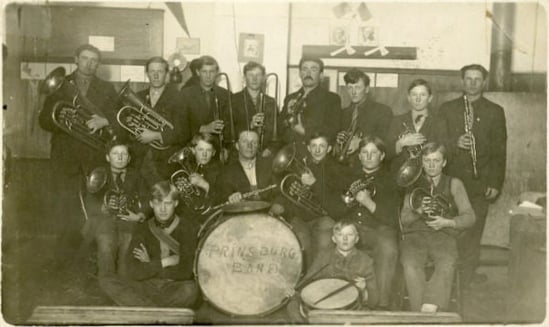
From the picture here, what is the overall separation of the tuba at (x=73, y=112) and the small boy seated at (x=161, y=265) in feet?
1.50

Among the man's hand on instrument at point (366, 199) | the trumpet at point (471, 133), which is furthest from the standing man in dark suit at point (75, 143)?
the trumpet at point (471, 133)

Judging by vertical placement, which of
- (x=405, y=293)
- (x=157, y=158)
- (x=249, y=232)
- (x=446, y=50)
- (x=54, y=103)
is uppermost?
(x=446, y=50)

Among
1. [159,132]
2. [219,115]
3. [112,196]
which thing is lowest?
[112,196]

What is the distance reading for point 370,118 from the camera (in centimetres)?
391

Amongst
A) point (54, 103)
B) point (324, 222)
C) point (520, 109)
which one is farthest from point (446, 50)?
point (54, 103)

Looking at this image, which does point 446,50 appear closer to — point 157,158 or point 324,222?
point 324,222

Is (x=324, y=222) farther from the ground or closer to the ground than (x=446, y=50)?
closer to the ground

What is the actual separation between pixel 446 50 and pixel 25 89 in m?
2.27

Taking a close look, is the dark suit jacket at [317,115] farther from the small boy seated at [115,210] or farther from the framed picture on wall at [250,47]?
the small boy seated at [115,210]

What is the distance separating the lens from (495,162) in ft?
12.9

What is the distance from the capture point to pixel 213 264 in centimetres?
384

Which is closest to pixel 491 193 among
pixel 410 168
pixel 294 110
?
pixel 410 168

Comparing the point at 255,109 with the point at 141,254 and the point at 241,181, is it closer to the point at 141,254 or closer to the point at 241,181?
the point at 241,181

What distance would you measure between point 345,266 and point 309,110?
860mm
